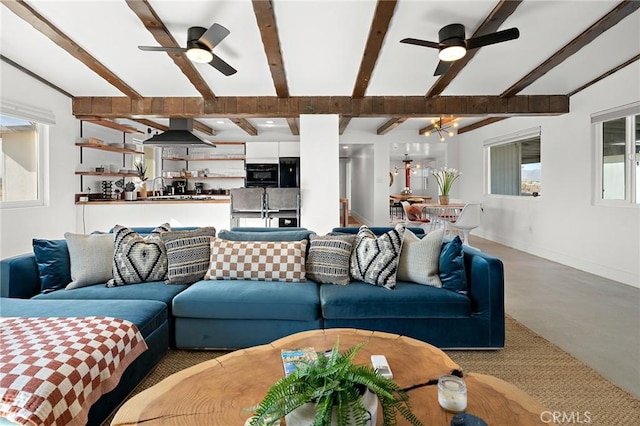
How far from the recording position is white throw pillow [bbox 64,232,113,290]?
2676mm

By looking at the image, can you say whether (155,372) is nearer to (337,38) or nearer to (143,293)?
(143,293)

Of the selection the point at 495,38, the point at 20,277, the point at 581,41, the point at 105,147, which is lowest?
the point at 20,277

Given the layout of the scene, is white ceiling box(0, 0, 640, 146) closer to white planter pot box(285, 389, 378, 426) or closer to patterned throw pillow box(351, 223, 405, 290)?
patterned throw pillow box(351, 223, 405, 290)

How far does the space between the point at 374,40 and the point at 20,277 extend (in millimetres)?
3740

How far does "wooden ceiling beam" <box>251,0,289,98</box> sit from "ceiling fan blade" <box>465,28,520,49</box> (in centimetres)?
187

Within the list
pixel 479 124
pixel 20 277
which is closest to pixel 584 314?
pixel 20 277

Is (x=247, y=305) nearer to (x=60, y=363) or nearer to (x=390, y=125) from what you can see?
(x=60, y=363)

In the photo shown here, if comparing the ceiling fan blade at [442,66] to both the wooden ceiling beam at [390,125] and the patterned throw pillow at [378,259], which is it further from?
the wooden ceiling beam at [390,125]

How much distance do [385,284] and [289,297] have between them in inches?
27.2

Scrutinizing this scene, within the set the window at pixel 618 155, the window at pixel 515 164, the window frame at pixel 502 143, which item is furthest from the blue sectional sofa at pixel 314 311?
the window at pixel 515 164

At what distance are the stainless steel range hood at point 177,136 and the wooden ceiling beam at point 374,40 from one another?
99.5 inches

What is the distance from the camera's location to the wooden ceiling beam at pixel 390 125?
677 cm

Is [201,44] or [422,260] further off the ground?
[201,44]

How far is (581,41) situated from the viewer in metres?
3.79
